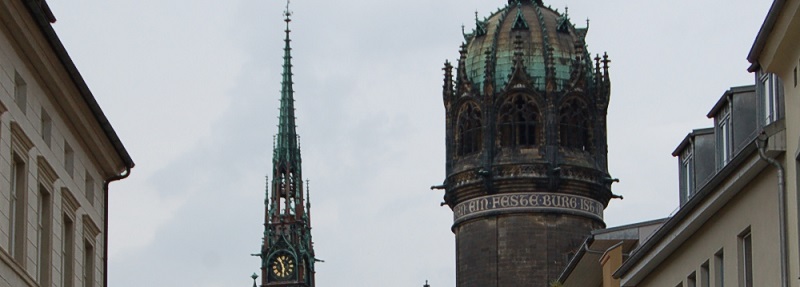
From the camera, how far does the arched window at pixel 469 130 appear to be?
373ft

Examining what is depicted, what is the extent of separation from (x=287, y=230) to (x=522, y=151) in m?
67.8

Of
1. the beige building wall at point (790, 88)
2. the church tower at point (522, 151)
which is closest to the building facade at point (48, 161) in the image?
the beige building wall at point (790, 88)

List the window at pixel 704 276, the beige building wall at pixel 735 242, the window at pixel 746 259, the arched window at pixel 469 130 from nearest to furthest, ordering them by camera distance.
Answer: the beige building wall at pixel 735 242 < the window at pixel 746 259 < the window at pixel 704 276 < the arched window at pixel 469 130

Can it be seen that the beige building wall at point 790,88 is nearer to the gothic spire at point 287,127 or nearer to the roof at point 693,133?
the roof at point 693,133

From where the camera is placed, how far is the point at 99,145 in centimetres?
4750

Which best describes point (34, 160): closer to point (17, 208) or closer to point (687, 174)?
point (17, 208)

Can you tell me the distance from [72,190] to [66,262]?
3.99 ft

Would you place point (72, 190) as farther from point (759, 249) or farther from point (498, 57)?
point (498, 57)

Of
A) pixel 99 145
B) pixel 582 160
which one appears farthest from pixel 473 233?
pixel 99 145

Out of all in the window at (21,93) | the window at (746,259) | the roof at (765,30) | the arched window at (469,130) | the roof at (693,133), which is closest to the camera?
the roof at (765,30)

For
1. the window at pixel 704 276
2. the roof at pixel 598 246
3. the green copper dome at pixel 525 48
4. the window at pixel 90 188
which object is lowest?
the window at pixel 704 276

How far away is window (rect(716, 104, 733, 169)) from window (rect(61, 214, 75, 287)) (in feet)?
35.9

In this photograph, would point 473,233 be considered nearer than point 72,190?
No

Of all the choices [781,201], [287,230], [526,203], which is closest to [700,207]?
[781,201]
